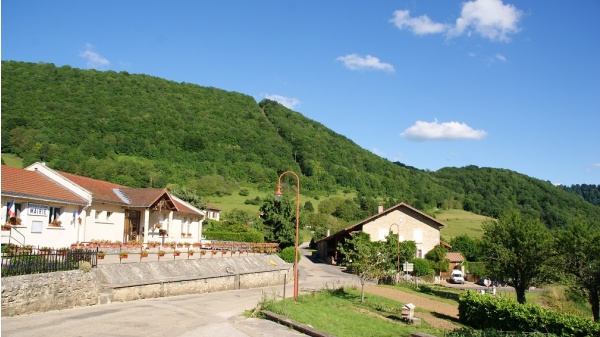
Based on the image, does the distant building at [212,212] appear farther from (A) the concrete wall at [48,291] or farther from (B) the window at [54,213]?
(A) the concrete wall at [48,291]

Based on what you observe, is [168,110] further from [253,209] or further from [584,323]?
[584,323]

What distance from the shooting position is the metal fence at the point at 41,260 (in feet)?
49.9

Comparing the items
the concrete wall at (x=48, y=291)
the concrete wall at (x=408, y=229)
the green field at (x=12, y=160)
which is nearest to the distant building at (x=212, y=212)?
the concrete wall at (x=408, y=229)

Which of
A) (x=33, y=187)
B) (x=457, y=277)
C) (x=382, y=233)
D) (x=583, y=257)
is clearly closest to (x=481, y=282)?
(x=457, y=277)

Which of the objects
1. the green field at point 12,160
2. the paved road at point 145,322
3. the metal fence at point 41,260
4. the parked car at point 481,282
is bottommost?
the parked car at point 481,282

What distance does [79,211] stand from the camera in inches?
1126

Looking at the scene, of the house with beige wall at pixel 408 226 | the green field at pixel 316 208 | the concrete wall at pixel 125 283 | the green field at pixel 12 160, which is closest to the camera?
the concrete wall at pixel 125 283

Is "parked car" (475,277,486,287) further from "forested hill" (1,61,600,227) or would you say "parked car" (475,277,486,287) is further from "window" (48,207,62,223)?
"window" (48,207,62,223)

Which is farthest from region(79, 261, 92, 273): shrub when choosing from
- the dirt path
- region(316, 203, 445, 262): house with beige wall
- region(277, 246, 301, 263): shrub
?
region(316, 203, 445, 262): house with beige wall

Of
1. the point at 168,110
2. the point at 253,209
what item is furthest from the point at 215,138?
the point at 253,209

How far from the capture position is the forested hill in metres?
87.9

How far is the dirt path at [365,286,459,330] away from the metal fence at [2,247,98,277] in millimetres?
14927

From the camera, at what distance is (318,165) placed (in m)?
128

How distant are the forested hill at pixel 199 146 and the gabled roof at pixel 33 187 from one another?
40355 millimetres
